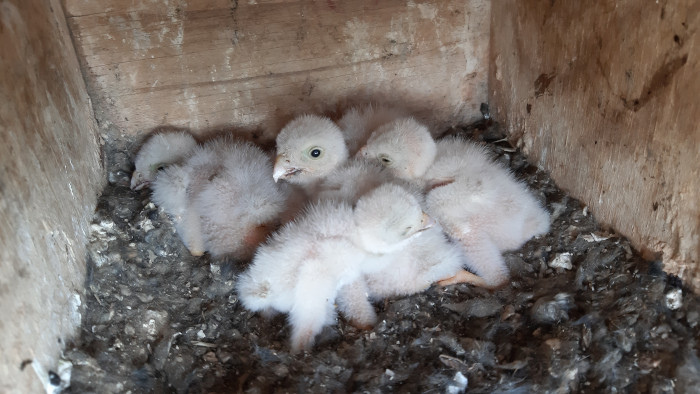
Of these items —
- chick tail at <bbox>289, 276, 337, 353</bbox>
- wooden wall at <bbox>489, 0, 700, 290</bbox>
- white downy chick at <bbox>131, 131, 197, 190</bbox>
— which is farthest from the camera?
white downy chick at <bbox>131, 131, 197, 190</bbox>

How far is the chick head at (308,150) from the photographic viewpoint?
2.16 meters

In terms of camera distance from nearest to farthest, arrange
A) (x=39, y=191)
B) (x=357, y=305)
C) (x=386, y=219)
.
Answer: (x=39, y=191) < (x=386, y=219) < (x=357, y=305)

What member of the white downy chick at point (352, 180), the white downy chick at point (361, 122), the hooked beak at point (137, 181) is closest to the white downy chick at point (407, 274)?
the white downy chick at point (352, 180)

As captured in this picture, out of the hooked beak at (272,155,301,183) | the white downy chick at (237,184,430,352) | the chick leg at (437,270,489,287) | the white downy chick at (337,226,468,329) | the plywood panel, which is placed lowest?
the chick leg at (437,270,489,287)

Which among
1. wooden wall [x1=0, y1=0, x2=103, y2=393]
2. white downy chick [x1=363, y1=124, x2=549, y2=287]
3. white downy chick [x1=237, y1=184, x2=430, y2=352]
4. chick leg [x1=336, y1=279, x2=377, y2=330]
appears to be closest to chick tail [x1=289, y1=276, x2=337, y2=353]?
white downy chick [x1=237, y1=184, x2=430, y2=352]

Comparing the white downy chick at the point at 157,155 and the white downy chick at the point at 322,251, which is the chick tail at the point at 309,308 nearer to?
the white downy chick at the point at 322,251

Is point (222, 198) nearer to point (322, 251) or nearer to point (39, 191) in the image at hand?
point (322, 251)

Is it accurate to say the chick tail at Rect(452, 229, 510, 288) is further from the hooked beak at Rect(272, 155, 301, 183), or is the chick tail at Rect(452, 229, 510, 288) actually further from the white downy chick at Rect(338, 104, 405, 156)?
the hooked beak at Rect(272, 155, 301, 183)

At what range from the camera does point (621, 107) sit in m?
1.88

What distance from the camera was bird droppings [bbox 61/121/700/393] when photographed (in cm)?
163

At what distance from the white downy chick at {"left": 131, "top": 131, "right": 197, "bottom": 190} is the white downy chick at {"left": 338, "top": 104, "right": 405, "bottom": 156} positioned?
66cm

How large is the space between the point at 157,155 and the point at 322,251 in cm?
97

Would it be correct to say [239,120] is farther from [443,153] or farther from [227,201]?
[443,153]

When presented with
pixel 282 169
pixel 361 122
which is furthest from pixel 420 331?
pixel 361 122
